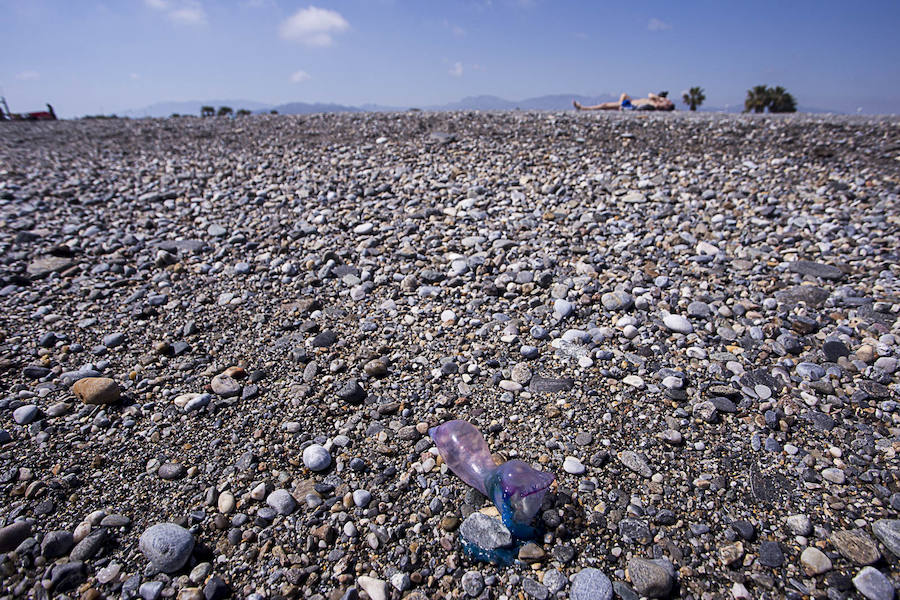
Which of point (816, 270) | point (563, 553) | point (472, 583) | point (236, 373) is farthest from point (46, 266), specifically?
point (816, 270)

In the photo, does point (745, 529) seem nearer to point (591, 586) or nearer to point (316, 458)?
point (591, 586)

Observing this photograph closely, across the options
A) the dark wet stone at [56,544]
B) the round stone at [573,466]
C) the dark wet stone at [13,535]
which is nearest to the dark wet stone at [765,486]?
the round stone at [573,466]

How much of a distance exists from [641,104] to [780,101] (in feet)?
38.6

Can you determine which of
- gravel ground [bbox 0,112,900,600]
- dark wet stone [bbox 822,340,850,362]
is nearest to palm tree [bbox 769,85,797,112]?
gravel ground [bbox 0,112,900,600]

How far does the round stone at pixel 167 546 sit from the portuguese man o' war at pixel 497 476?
1466 mm

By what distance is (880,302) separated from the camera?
400cm

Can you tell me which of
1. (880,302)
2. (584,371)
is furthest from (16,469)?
(880,302)

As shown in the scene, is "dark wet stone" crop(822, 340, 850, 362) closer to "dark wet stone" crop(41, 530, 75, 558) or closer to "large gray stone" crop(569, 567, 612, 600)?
"large gray stone" crop(569, 567, 612, 600)

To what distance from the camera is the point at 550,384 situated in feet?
11.1

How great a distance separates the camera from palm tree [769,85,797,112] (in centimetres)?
2247

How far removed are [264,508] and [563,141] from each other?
815 cm

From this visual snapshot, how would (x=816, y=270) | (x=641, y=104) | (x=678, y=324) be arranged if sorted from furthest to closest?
(x=641, y=104) → (x=816, y=270) → (x=678, y=324)

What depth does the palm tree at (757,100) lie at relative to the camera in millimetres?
24170

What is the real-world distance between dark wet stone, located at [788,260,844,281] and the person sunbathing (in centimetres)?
1366
